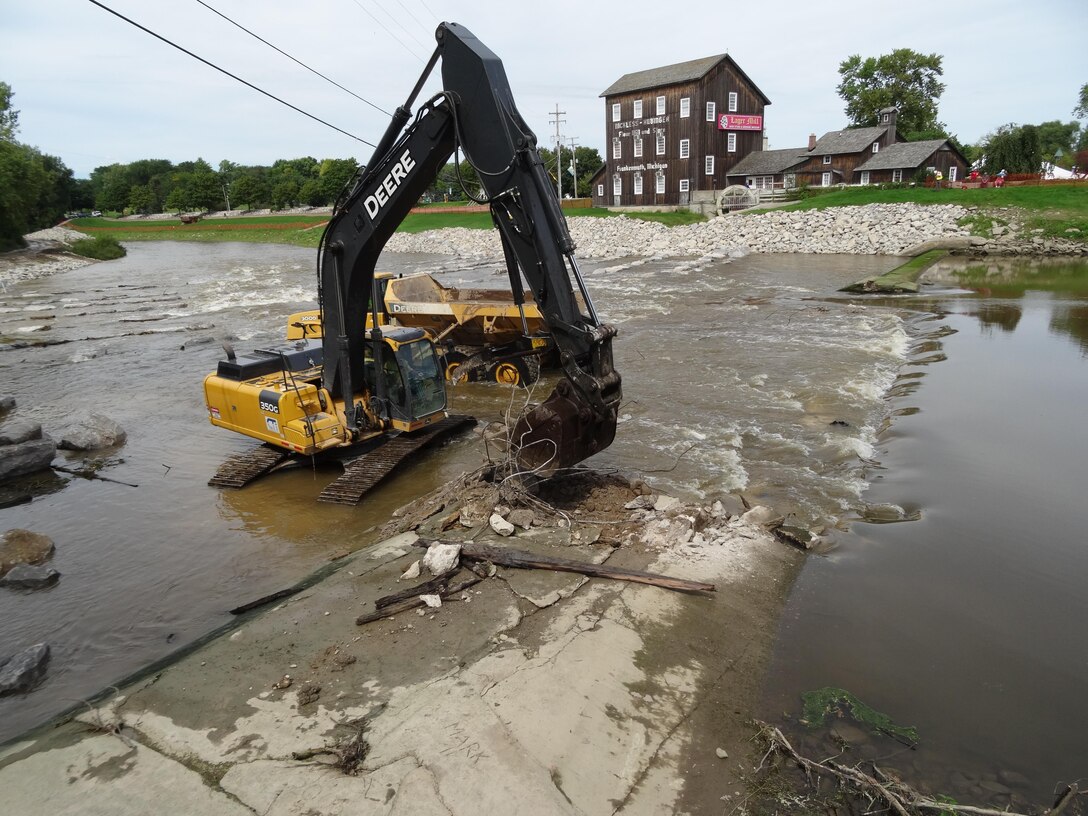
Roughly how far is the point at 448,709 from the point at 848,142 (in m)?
53.5

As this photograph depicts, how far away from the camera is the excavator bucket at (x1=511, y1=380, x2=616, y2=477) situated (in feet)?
23.8

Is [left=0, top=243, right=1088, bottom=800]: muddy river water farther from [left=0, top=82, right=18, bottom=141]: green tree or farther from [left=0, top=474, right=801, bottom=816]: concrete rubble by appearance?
[left=0, top=82, right=18, bottom=141]: green tree

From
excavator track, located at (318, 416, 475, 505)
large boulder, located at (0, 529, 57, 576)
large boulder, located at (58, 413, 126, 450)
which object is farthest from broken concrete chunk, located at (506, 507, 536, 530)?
large boulder, located at (58, 413, 126, 450)

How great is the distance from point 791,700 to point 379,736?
307 centimetres

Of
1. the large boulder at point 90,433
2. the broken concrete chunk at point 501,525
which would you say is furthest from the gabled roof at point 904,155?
the large boulder at point 90,433

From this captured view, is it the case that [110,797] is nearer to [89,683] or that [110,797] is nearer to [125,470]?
[89,683]

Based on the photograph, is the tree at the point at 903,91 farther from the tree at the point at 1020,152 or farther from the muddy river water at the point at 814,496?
Result: the muddy river water at the point at 814,496

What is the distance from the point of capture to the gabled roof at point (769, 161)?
4859 centimetres

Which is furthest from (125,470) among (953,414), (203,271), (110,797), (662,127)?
(662,127)

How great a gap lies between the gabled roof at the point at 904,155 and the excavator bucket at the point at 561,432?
46.5m

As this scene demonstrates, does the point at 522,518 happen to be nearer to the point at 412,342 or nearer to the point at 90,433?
the point at 412,342

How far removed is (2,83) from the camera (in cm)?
5616

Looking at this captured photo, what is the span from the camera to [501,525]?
24.2ft

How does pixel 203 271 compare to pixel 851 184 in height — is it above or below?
below
